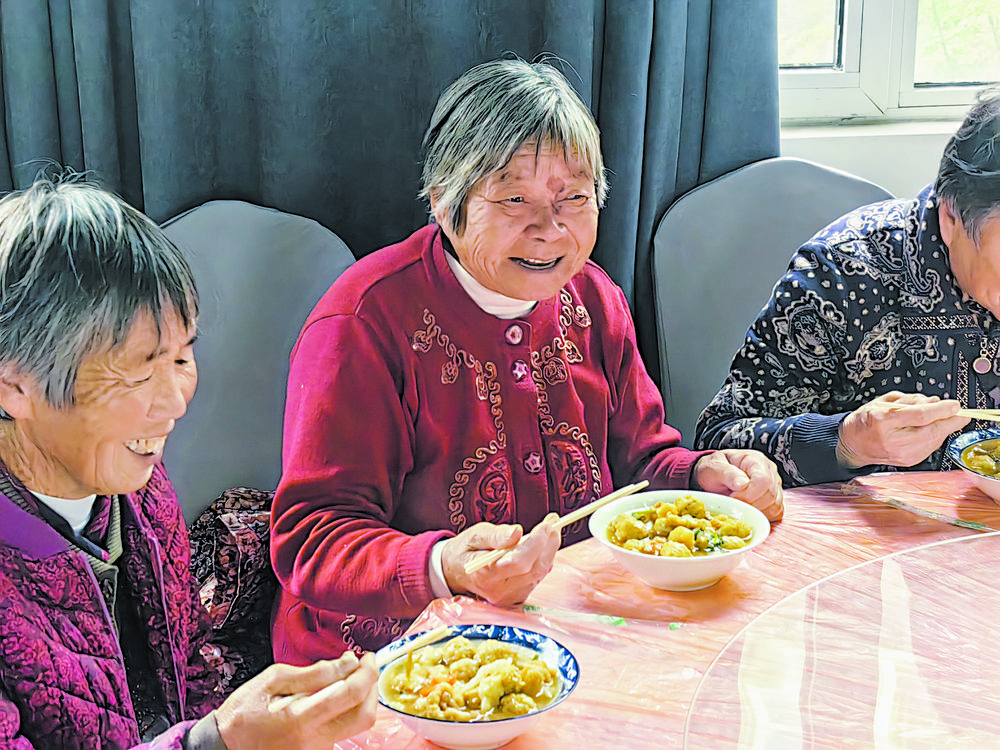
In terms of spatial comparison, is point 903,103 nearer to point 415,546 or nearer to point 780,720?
point 415,546

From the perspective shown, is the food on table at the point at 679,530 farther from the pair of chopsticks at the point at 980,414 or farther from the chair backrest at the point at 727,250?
the chair backrest at the point at 727,250

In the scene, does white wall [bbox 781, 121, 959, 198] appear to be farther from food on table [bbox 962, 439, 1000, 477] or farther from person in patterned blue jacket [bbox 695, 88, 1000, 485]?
food on table [bbox 962, 439, 1000, 477]

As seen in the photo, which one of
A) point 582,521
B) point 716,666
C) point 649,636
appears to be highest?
point 716,666

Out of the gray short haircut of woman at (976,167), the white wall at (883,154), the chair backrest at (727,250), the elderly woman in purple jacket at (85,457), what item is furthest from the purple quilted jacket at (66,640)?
the white wall at (883,154)

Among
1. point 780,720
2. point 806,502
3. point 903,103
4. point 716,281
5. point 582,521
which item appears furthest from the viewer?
point 903,103

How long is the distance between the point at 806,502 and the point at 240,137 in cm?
130

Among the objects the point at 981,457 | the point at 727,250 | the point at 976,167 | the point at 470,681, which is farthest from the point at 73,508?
the point at 727,250

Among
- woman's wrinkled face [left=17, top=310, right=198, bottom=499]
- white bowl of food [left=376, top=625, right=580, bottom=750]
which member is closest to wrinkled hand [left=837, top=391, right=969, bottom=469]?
white bowl of food [left=376, top=625, right=580, bottom=750]

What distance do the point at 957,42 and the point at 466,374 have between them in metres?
1.92

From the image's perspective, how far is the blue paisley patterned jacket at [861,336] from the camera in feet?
5.42

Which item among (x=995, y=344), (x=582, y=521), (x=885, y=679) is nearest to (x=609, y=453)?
(x=582, y=521)

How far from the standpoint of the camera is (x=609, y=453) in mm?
1664

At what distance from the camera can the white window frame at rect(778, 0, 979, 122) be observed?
8.43 feet

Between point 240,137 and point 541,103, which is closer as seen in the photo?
point 541,103
